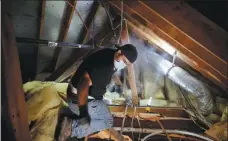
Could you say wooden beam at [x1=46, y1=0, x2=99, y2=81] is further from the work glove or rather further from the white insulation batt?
the work glove

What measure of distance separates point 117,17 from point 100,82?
106cm

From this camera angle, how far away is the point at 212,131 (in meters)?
3.23

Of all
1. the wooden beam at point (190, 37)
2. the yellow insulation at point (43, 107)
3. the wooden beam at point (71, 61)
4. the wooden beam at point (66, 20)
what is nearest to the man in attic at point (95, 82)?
the yellow insulation at point (43, 107)

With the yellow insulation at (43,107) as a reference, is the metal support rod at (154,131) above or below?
below

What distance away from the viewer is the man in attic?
8.32ft

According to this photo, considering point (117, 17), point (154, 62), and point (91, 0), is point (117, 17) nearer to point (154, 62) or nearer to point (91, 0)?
point (91, 0)

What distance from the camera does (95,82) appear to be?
8.48ft

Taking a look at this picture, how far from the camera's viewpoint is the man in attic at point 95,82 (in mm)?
2535

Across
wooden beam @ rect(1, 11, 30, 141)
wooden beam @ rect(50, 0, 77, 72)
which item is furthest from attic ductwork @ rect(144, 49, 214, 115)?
wooden beam @ rect(1, 11, 30, 141)

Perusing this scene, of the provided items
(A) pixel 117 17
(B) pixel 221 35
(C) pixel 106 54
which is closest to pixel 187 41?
(B) pixel 221 35

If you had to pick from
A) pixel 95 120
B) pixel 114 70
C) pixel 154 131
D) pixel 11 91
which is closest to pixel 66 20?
pixel 114 70

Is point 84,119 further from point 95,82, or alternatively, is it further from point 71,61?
point 71,61

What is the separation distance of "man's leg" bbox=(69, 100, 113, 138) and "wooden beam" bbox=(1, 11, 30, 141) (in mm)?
534

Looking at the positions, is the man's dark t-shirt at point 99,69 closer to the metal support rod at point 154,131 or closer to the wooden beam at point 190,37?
the wooden beam at point 190,37
